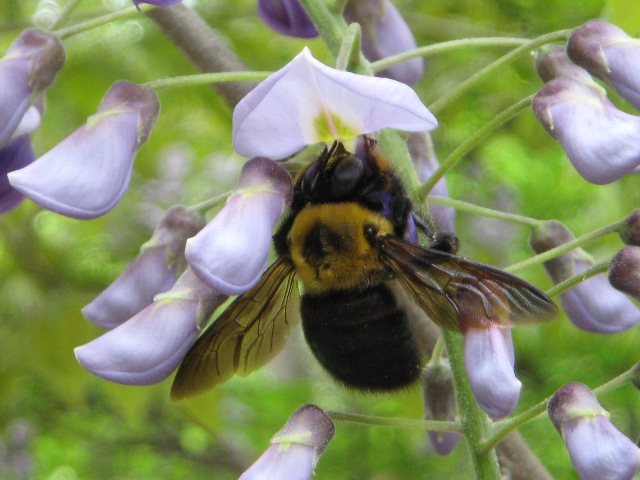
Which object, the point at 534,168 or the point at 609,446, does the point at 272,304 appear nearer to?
the point at 609,446

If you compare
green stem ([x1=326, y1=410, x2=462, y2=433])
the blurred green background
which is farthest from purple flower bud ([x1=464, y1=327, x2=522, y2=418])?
the blurred green background

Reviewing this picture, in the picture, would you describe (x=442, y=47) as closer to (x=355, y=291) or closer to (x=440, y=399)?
(x=355, y=291)

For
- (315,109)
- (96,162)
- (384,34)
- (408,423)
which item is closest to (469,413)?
(408,423)

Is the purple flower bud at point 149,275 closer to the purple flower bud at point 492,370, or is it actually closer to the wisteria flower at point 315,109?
the wisteria flower at point 315,109

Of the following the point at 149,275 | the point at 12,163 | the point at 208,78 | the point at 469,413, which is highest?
the point at 208,78

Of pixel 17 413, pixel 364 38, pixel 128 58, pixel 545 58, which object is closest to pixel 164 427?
pixel 17 413
